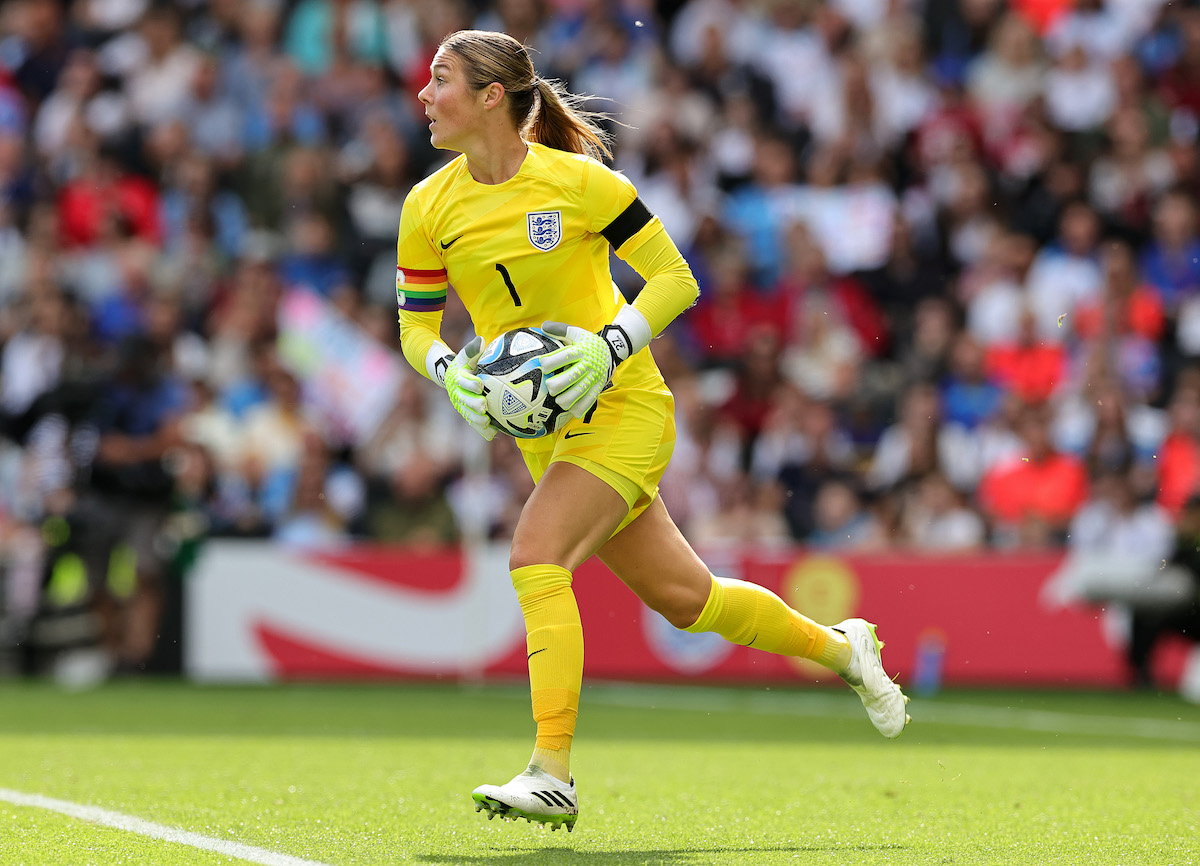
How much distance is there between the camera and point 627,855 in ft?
15.1

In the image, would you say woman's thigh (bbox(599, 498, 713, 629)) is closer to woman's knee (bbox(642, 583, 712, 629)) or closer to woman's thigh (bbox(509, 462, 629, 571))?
woman's knee (bbox(642, 583, 712, 629))

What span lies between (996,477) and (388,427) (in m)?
4.43

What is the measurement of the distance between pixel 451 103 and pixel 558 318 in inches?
28.5

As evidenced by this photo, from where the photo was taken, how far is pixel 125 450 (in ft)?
40.2

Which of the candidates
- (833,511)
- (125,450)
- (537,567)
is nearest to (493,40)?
(537,567)

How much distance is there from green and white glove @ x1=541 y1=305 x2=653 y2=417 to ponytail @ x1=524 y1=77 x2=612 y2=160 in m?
0.68

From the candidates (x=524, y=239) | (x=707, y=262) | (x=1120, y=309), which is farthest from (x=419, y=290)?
(x=1120, y=309)

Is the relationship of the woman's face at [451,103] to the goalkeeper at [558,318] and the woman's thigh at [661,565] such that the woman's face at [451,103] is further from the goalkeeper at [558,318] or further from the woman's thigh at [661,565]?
the woman's thigh at [661,565]

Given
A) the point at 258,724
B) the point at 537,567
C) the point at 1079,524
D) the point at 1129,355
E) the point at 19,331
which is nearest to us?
the point at 537,567

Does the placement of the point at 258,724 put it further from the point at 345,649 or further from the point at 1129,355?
the point at 1129,355

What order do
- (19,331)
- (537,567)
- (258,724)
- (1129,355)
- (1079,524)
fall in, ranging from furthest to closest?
1. (19,331)
2. (1129,355)
3. (1079,524)
4. (258,724)
5. (537,567)

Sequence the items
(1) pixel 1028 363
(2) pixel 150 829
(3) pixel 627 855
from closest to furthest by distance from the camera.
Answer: (3) pixel 627 855 < (2) pixel 150 829 < (1) pixel 1028 363

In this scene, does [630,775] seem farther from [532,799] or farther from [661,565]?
[532,799]

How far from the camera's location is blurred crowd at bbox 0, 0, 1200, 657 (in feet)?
38.9
